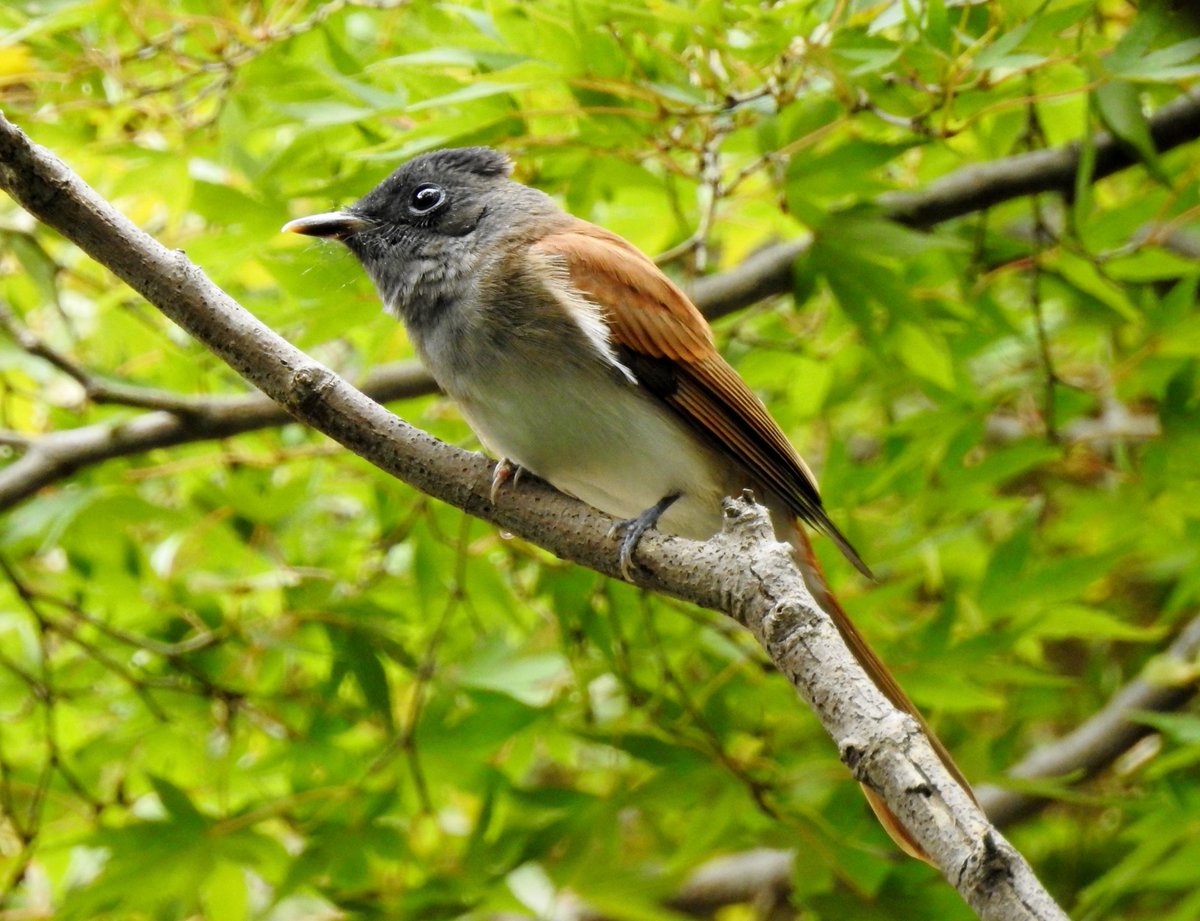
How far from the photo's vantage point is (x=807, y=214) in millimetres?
3170

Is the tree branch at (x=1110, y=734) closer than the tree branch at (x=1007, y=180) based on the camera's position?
No

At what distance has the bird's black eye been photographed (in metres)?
3.50

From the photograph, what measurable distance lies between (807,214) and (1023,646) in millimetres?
1579

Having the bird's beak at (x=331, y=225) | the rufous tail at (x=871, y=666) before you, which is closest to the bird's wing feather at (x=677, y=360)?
the rufous tail at (x=871, y=666)

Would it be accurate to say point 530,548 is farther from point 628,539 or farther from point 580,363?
point 628,539

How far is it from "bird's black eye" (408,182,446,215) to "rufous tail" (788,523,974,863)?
1264 millimetres

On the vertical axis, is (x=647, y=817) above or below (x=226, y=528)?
below

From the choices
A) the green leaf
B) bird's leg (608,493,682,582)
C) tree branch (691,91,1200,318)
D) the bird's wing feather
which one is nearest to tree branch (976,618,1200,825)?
the bird's wing feather

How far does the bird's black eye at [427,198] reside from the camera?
138 inches

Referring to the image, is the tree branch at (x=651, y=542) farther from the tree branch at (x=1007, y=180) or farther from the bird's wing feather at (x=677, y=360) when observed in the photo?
the tree branch at (x=1007, y=180)

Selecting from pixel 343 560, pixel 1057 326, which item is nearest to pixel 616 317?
pixel 343 560

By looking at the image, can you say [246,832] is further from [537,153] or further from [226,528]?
[537,153]

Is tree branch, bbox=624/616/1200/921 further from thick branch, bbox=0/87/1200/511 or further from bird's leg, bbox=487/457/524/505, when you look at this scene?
bird's leg, bbox=487/457/524/505

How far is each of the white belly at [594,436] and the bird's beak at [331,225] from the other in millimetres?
564
